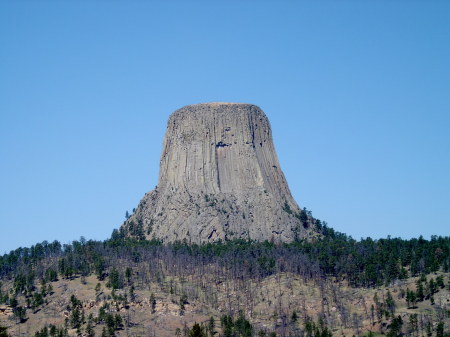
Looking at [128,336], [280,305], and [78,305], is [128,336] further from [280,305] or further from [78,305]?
[280,305]

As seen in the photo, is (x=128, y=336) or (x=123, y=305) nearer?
(x=128, y=336)

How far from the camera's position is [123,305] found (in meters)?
191

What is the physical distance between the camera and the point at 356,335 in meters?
176

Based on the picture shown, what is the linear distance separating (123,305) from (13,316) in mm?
20622

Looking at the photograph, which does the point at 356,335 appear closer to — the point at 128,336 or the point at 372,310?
the point at 372,310

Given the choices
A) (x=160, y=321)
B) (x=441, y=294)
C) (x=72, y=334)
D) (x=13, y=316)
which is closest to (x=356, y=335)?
(x=441, y=294)

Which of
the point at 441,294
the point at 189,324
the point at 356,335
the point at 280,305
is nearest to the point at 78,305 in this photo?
the point at 189,324

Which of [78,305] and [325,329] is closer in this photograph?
[325,329]

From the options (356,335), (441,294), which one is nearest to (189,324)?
(356,335)

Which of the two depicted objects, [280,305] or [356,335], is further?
[280,305]

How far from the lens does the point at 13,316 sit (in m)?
190

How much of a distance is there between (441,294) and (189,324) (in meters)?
46.9

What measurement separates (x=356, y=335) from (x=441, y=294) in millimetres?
20733

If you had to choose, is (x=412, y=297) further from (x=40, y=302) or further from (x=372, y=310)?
(x=40, y=302)
